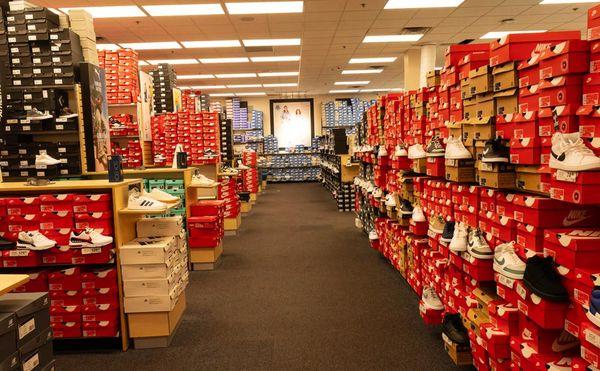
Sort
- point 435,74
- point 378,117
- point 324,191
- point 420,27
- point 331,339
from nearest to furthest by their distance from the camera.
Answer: point 331,339 < point 435,74 < point 378,117 < point 420,27 < point 324,191

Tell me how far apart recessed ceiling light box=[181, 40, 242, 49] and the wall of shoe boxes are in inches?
256

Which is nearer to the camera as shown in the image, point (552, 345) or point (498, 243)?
point (552, 345)

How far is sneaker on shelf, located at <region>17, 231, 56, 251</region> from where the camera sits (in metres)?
3.29

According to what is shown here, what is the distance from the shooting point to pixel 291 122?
19.8m

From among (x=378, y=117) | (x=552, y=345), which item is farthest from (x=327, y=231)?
(x=552, y=345)

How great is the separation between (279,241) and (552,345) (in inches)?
212

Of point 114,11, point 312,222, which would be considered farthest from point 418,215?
point 114,11

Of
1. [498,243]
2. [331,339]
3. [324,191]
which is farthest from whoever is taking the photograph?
[324,191]

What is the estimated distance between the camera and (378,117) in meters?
6.27

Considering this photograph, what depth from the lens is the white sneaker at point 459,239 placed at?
3000 millimetres

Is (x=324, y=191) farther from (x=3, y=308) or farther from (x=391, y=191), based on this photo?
(x=3, y=308)

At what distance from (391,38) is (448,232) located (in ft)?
23.2

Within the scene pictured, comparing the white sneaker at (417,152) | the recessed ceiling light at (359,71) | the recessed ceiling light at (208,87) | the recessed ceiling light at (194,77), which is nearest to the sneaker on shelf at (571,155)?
the white sneaker at (417,152)

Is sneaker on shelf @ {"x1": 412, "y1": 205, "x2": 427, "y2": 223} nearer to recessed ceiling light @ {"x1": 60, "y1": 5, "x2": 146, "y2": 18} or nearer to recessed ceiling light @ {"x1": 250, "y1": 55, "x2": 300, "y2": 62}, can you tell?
recessed ceiling light @ {"x1": 60, "y1": 5, "x2": 146, "y2": 18}
